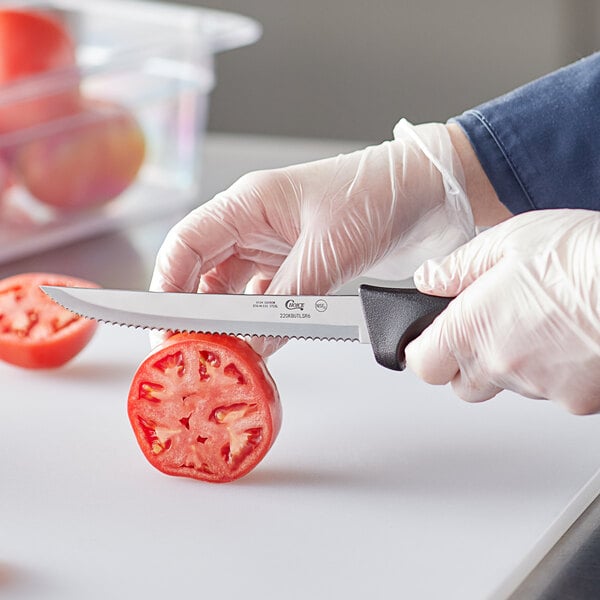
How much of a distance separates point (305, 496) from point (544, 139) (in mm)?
537

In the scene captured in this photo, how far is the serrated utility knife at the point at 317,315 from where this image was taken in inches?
47.6

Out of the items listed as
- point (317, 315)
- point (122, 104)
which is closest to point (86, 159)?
point (122, 104)

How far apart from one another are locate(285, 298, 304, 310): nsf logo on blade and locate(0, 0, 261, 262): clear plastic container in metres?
0.75

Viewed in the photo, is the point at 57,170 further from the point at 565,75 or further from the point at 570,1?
the point at 570,1

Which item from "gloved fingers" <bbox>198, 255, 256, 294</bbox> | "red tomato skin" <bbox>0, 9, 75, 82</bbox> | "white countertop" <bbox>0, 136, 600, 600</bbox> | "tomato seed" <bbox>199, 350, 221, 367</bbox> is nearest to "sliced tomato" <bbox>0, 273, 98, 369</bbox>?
"white countertop" <bbox>0, 136, 600, 600</bbox>

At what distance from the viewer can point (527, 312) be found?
3.74ft

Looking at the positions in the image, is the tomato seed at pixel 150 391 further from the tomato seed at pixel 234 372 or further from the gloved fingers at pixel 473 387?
the gloved fingers at pixel 473 387

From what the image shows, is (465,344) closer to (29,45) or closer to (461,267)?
(461,267)

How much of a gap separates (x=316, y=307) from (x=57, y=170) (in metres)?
0.77

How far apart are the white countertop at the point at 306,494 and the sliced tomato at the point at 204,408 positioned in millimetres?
27

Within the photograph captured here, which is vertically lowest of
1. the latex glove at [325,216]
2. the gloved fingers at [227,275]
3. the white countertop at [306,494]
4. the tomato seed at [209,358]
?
the white countertop at [306,494]

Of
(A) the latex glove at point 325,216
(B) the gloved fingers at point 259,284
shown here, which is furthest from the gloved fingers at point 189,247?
(B) the gloved fingers at point 259,284

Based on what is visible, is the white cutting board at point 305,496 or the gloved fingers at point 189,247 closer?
the white cutting board at point 305,496

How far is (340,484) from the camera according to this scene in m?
1.26
